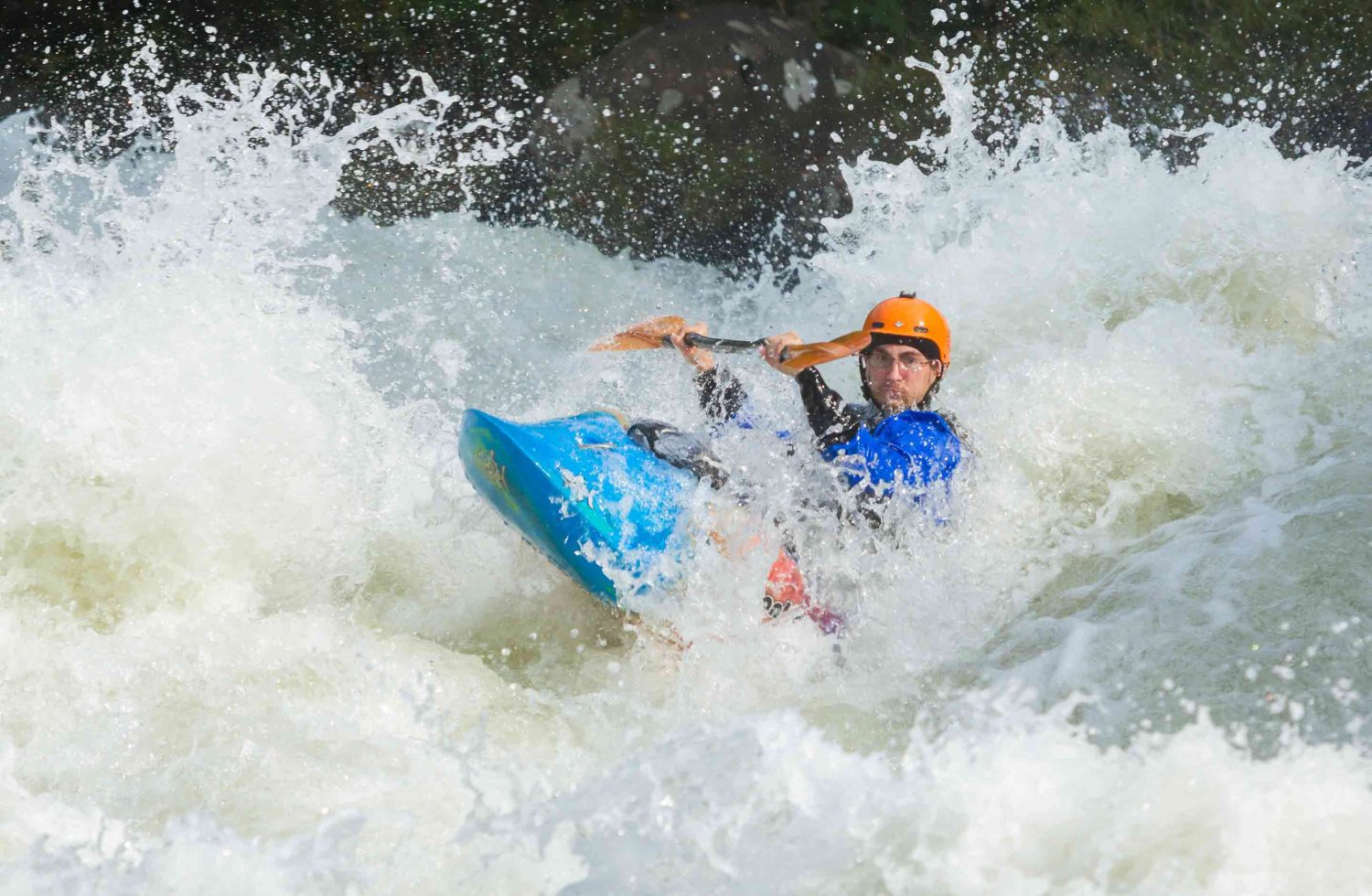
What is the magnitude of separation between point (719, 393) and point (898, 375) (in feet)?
1.96

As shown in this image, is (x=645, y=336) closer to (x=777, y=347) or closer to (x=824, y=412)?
(x=777, y=347)

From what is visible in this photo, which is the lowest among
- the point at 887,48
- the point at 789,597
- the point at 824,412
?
the point at 789,597

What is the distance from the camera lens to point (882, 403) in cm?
416

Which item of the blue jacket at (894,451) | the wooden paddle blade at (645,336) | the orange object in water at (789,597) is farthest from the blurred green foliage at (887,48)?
the orange object in water at (789,597)

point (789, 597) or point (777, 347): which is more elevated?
point (777, 347)

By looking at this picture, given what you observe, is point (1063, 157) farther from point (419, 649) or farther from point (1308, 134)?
point (419, 649)

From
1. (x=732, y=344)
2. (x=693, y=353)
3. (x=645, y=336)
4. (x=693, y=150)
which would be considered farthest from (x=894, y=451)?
(x=693, y=150)

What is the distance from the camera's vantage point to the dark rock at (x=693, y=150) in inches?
303

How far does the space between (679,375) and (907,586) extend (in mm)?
1714

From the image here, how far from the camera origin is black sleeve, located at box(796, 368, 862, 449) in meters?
3.98

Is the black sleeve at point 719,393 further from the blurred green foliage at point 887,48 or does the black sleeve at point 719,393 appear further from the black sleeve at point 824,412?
the blurred green foliage at point 887,48

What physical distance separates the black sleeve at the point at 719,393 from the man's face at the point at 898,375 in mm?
451

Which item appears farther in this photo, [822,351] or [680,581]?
[822,351]

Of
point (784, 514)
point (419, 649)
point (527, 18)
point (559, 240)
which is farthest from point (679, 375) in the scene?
point (527, 18)
